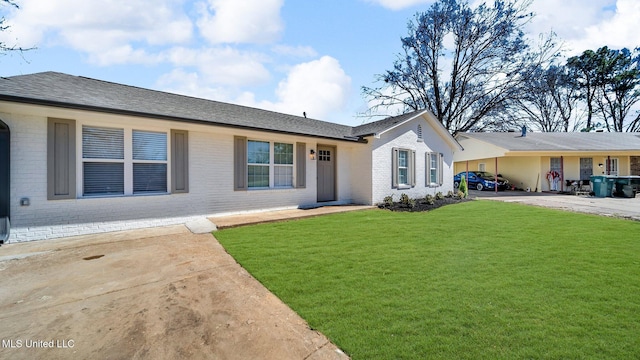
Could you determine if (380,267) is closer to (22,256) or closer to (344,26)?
(22,256)

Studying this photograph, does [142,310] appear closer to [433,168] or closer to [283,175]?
[283,175]

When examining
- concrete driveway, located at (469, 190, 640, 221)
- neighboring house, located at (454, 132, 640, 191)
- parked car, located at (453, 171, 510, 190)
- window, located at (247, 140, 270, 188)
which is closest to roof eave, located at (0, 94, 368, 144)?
window, located at (247, 140, 270, 188)

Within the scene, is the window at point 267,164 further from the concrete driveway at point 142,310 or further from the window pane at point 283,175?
the concrete driveway at point 142,310

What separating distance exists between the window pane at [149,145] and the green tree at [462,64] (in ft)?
71.9

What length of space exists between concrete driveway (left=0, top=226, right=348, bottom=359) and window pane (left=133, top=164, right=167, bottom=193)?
2233mm

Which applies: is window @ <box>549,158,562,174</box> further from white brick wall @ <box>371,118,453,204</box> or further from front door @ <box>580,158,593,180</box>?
white brick wall @ <box>371,118,453,204</box>

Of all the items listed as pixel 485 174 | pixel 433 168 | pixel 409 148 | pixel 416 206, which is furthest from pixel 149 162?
pixel 485 174

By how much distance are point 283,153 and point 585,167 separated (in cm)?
2154

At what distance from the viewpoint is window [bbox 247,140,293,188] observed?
845 centimetres

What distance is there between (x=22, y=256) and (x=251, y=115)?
6761 millimetres

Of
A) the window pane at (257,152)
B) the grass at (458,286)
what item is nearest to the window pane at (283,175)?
the window pane at (257,152)

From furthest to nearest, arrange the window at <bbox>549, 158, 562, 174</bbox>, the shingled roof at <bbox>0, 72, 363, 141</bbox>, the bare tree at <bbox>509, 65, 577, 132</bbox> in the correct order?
the bare tree at <bbox>509, 65, 577, 132</bbox> < the window at <bbox>549, 158, 562, 174</bbox> < the shingled roof at <bbox>0, 72, 363, 141</bbox>

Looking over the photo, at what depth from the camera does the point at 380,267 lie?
13.0 feet

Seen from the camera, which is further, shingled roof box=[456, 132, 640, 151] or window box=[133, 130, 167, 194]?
shingled roof box=[456, 132, 640, 151]
